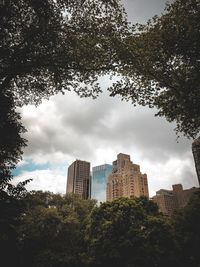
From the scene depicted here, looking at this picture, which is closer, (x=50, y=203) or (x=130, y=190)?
(x=50, y=203)

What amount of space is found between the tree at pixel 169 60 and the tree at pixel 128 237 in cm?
1608

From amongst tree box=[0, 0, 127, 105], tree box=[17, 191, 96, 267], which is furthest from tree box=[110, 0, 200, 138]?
tree box=[17, 191, 96, 267]

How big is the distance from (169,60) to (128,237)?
2010 centimetres

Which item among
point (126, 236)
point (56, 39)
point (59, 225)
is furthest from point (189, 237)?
point (56, 39)

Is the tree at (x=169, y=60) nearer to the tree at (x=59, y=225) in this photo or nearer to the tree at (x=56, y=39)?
the tree at (x=56, y=39)

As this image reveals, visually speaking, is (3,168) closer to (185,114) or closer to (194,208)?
(185,114)

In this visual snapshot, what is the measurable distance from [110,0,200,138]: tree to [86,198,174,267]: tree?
1608 cm

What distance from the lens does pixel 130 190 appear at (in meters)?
196

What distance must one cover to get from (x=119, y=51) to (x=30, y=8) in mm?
5057

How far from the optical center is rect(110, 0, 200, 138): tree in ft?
49.4

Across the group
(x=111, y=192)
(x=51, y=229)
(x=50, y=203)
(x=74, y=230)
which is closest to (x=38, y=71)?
(x=51, y=229)

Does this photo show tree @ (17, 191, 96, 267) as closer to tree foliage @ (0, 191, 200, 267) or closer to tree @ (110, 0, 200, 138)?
tree foliage @ (0, 191, 200, 267)

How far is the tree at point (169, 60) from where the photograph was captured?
49.4 feet

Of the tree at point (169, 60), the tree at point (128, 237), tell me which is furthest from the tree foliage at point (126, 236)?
the tree at point (169, 60)
